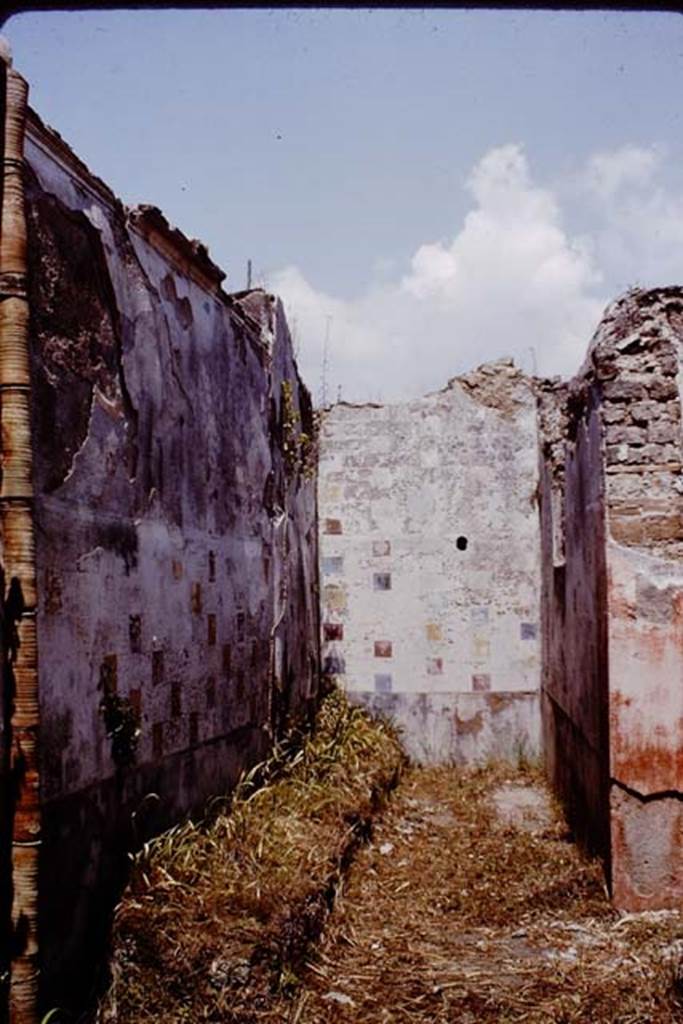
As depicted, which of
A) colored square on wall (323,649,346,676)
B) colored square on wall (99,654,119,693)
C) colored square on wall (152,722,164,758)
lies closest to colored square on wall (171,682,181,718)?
colored square on wall (152,722,164,758)

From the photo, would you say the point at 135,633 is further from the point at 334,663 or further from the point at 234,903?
the point at 334,663

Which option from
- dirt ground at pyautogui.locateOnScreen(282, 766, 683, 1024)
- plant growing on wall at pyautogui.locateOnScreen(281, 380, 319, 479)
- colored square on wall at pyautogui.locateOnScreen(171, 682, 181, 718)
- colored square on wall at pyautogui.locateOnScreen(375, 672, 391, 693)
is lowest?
dirt ground at pyautogui.locateOnScreen(282, 766, 683, 1024)

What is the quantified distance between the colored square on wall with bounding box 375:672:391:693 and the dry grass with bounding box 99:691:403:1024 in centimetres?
239

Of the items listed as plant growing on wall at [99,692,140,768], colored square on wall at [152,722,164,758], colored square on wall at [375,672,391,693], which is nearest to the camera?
plant growing on wall at [99,692,140,768]

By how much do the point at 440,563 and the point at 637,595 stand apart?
12.0 feet

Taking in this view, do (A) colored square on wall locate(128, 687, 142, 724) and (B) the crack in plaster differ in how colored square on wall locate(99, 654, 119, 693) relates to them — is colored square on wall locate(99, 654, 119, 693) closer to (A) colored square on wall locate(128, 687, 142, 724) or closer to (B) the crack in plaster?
(A) colored square on wall locate(128, 687, 142, 724)

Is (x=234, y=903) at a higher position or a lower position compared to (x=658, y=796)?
lower

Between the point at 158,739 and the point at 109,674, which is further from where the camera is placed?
the point at 158,739

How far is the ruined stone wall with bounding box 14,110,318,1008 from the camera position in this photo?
3186mm

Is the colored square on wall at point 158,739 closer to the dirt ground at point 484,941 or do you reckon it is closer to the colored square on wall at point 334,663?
the dirt ground at point 484,941

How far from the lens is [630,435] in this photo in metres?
4.64

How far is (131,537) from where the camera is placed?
3.87 meters

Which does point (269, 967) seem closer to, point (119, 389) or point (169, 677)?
point (169, 677)

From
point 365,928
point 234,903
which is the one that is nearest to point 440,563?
point 365,928
